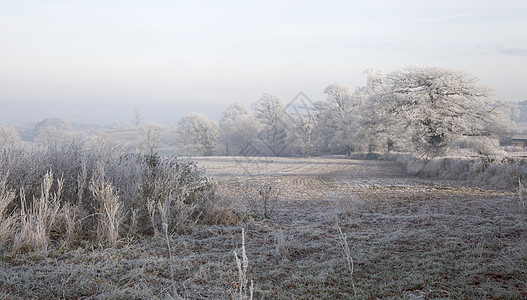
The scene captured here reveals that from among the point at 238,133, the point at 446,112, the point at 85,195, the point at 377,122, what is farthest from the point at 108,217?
the point at 238,133

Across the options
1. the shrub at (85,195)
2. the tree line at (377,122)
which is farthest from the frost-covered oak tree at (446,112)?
the shrub at (85,195)

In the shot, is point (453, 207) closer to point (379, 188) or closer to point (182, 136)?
point (379, 188)

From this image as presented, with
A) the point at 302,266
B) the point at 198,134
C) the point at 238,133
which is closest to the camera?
the point at 302,266

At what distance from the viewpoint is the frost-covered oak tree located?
22.9 meters

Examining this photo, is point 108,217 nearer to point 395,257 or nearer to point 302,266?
point 302,266

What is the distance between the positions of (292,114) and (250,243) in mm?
40179

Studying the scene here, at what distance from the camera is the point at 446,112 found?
75.7ft

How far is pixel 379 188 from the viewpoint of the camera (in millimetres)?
15555

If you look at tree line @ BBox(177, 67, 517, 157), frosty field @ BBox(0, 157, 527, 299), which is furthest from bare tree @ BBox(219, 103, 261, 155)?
frosty field @ BBox(0, 157, 527, 299)

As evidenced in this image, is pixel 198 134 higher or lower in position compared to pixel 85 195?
higher

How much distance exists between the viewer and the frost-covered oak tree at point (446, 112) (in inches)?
900

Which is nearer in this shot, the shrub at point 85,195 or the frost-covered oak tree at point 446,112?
the shrub at point 85,195

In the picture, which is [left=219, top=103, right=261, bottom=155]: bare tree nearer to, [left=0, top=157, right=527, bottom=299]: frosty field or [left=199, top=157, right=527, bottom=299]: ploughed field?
[left=199, top=157, right=527, bottom=299]: ploughed field

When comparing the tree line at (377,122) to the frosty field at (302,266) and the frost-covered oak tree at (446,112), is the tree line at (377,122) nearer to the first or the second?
the frost-covered oak tree at (446,112)
